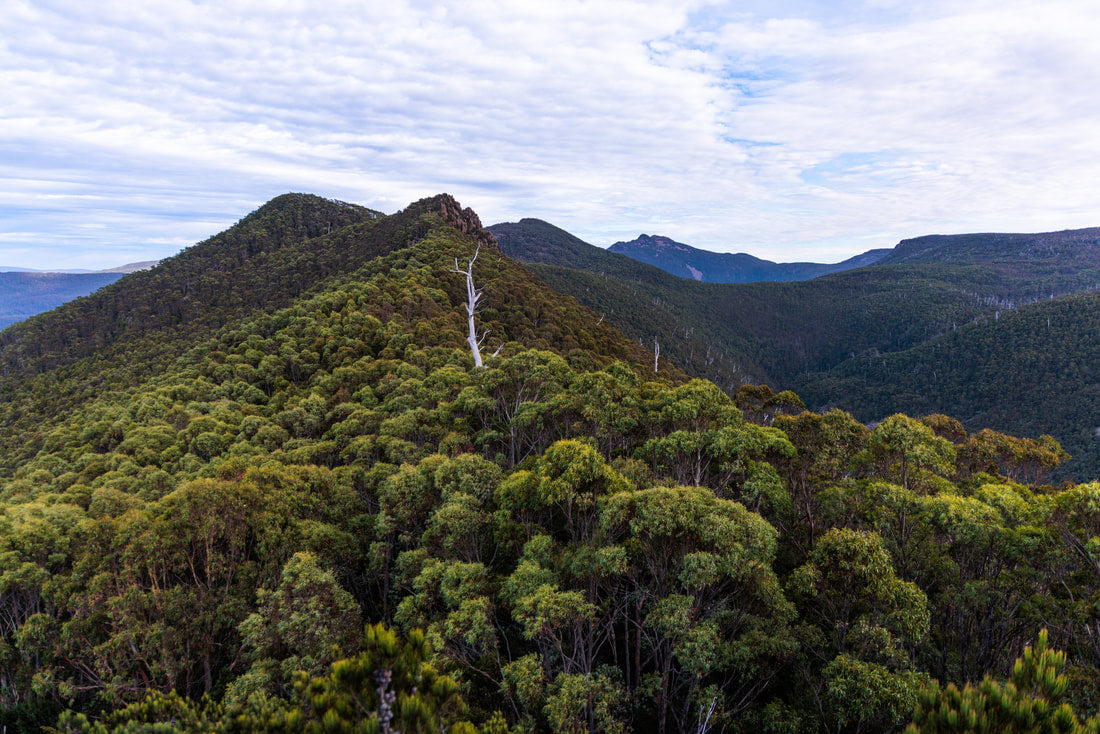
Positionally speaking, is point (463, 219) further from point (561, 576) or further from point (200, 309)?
point (561, 576)

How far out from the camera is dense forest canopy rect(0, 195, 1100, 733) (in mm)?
9789

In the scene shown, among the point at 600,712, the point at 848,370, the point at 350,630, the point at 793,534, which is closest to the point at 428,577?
the point at 350,630

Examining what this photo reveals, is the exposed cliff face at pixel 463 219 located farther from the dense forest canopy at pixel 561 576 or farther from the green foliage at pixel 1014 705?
the green foliage at pixel 1014 705

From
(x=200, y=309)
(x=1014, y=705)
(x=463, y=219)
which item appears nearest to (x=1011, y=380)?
(x=463, y=219)

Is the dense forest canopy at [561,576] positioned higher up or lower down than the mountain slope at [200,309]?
lower down

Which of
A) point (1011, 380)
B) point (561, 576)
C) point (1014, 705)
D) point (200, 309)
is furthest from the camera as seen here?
point (1011, 380)

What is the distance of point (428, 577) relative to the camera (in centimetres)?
1320

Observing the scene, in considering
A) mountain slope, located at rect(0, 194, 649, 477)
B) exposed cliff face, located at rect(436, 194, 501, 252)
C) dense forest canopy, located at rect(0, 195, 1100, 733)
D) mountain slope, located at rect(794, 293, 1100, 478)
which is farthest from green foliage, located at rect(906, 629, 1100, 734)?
mountain slope, located at rect(794, 293, 1100, 478)

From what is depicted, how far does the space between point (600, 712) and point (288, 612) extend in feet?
29.9

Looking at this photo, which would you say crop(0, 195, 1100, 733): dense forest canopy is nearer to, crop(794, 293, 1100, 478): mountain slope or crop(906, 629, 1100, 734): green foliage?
crop(906, 629, 1100, 734): green foliage

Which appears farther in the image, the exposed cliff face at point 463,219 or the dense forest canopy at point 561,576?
the exposed cliff face at point 463,219

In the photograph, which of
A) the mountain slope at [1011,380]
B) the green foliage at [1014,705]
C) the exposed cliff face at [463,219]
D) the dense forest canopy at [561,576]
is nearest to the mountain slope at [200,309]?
the exposed cliff face at [463,219]

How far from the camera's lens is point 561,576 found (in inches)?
511

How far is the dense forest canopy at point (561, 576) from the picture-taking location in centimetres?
979
